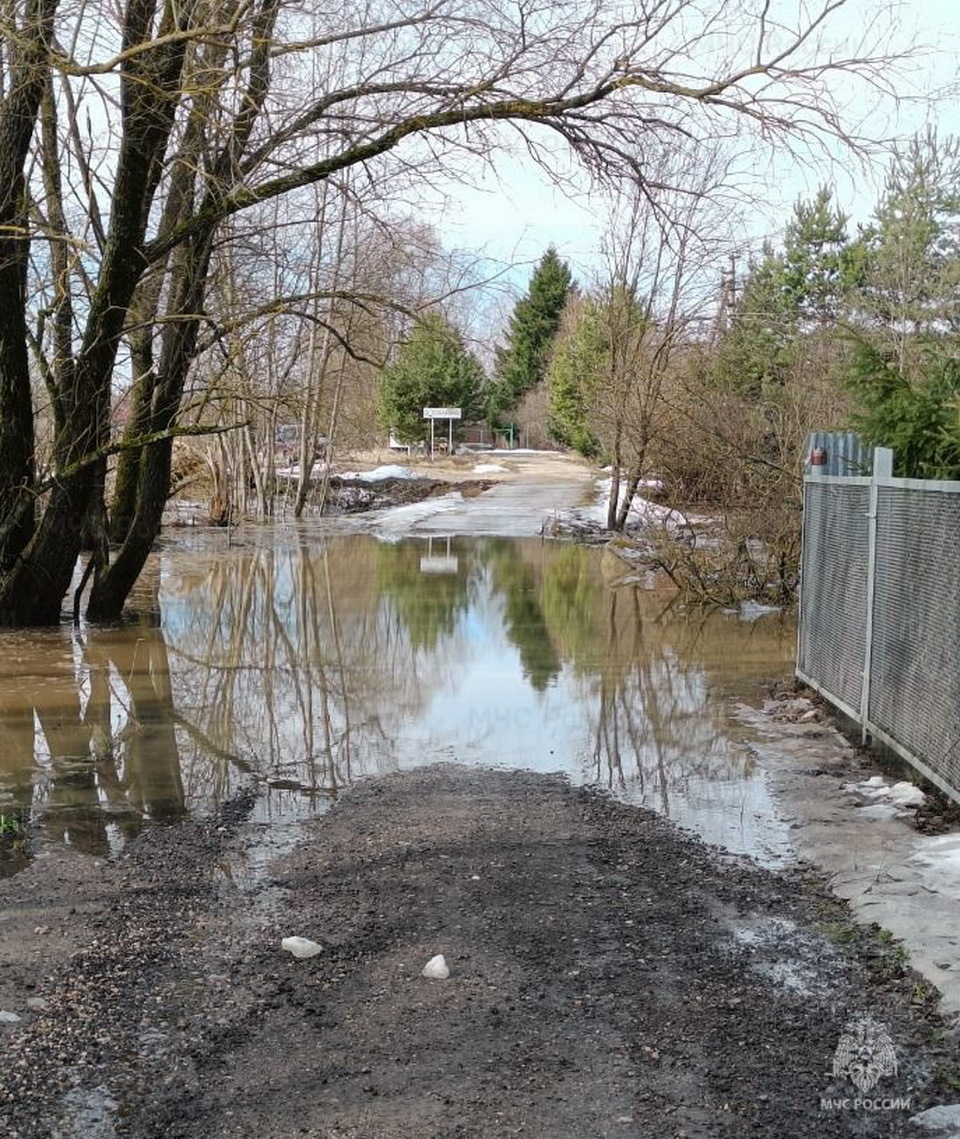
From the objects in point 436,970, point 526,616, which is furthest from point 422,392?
point 436,970

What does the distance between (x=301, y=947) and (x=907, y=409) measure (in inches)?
216

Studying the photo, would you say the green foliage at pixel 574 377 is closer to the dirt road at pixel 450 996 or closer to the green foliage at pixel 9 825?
the green foliage at pixel 9 825

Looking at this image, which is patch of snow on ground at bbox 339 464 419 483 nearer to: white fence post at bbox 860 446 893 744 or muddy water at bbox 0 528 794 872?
muddy water at bbox 0 528 794 872

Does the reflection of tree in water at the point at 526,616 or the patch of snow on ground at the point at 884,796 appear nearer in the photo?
the patch of snow on ground at the point at 884,796

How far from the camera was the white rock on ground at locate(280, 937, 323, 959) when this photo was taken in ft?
15.8

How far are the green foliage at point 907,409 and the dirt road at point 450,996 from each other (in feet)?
11.2

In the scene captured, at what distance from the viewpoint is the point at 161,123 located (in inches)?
467

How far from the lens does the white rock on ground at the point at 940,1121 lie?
344 centimetres

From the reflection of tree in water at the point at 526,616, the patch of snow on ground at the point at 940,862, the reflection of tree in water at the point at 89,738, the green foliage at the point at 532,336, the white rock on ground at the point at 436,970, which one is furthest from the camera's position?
the green foliage at the point at 532,336

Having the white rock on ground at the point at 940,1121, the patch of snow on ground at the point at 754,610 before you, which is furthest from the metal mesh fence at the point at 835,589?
the patch of snow on ground at the point at 754,610

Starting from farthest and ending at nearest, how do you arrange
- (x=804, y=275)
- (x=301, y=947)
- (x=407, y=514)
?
(x=804, y=275)
(x=407, y=514)
(x=301, y=947)

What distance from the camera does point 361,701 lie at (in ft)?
34.3

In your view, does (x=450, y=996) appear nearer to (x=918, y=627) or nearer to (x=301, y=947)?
(x=301, y=947)

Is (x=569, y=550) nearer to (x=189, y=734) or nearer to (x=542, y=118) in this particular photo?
(x=542, y=118)
